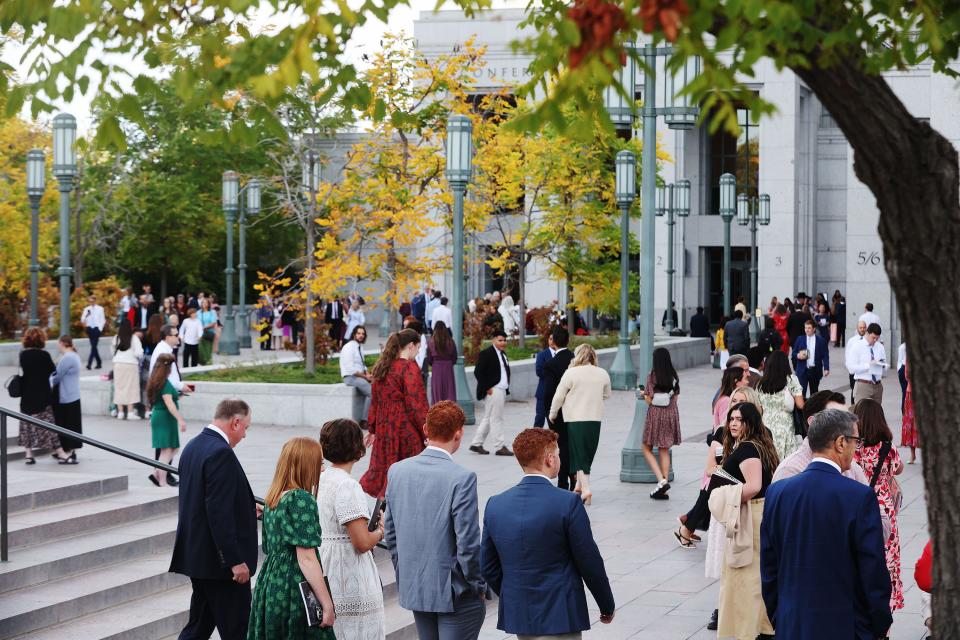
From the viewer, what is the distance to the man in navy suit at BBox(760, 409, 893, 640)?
20.4 ft

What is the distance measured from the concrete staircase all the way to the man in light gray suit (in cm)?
273

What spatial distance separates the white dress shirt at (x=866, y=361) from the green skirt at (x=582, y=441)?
6589mm

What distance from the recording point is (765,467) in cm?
863

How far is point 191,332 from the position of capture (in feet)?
96.1

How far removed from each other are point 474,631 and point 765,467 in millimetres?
2578

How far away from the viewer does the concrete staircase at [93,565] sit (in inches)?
350

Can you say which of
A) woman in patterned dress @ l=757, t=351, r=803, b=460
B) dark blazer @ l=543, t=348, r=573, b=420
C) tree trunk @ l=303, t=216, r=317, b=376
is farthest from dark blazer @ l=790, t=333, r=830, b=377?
woman in patterned dress @ l=757, t=351, r=803, b=460

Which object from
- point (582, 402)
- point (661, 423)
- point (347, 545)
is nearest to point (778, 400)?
point (582, 402)

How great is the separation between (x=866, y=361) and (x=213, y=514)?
13.4m

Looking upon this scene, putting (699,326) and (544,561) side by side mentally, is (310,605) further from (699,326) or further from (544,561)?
(699,326)

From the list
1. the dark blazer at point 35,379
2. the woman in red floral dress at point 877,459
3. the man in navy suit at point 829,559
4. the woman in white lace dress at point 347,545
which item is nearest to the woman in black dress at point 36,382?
the dark blazer at point 35,379

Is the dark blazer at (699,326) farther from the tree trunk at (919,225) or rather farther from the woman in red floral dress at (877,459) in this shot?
the tree trunk at (919,225)

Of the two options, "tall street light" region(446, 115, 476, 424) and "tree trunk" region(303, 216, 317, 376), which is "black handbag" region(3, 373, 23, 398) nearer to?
"tall street light" region(446, 115, 476, 424)

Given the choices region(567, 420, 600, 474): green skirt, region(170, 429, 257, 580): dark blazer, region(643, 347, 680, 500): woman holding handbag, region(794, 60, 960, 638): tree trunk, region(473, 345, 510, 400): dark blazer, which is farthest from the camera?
region(473, 345, 510, 400): dark blazer
